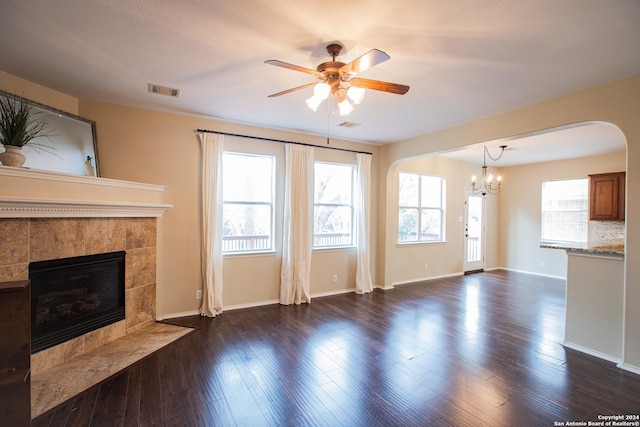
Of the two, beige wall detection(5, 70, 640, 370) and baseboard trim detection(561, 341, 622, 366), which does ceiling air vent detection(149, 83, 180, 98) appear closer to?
beige wall detection(5, 70, 640, 370)

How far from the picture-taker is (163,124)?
378cm

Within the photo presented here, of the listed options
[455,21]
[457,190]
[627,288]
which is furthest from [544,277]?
[455,21]

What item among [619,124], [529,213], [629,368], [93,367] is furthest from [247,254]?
[529,213]

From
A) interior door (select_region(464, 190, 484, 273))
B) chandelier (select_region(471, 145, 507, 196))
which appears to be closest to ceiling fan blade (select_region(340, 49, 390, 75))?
chandelier (select_region(471, 145, 507, 196))

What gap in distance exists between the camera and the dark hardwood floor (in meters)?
2.03

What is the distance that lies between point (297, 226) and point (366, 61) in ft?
9.92

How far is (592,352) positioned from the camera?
9.84 feet

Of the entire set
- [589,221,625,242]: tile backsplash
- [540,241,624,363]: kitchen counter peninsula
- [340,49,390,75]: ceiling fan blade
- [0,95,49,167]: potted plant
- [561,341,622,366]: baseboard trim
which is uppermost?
[340,49,390,75]: ceiling fan blade

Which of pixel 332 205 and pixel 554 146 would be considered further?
pixel 554 146

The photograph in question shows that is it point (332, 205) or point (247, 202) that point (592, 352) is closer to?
point (332, 205)

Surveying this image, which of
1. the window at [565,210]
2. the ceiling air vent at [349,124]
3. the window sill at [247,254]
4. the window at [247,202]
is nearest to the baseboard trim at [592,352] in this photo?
the ceiling air vent at [349,124]

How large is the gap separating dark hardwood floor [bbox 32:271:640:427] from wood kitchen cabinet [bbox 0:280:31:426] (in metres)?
0.33

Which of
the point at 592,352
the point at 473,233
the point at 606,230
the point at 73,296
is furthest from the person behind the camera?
the point at 473,233

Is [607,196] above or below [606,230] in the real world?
above
